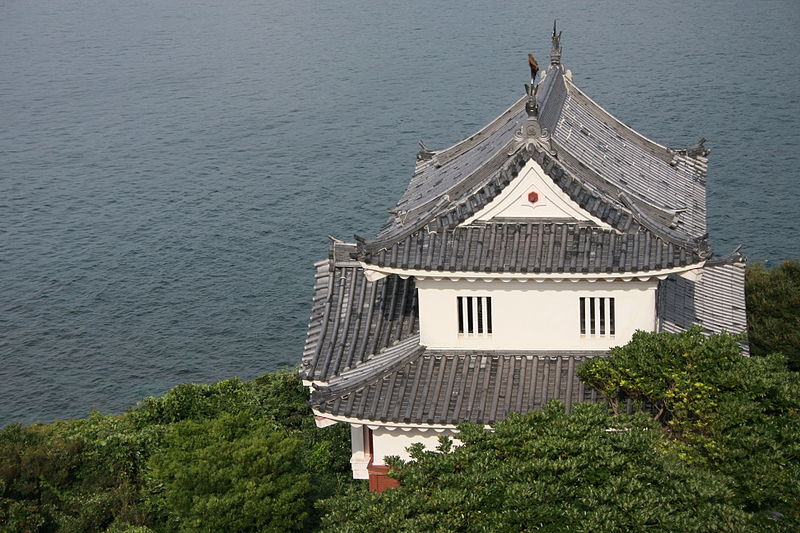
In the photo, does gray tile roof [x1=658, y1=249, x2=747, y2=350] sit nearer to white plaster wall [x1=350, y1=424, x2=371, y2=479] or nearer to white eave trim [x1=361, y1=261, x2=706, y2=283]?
white eave trim [x1=361, y1=261, x2=706, y2=283]

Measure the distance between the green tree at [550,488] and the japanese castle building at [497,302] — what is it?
4512 millimetres

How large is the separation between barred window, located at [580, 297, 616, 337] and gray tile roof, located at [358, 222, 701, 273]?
146 centimetres

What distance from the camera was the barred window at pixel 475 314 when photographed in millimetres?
27141

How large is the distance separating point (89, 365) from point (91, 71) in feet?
213

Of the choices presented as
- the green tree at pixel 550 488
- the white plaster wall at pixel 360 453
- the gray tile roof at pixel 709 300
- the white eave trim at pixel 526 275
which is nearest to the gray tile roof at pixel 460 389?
the white plaster wall at pixel 360 453

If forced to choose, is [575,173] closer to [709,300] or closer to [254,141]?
[709,300]

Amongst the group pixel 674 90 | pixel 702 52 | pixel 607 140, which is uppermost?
pixel 702 52

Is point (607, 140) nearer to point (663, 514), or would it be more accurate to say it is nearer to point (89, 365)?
point (663, 514)

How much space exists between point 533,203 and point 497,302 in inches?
101

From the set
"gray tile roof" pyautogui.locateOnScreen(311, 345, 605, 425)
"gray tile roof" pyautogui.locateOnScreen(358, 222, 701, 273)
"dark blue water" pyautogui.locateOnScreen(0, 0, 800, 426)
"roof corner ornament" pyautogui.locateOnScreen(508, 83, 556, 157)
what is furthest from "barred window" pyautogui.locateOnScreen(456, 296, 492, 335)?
"dark blue water" pyautogui.locateOnScreen(0, 0, 800, 426)

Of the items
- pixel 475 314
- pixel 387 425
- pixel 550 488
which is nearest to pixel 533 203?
pixel 475 314

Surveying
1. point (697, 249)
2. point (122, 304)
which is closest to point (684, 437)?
point (697, 249)

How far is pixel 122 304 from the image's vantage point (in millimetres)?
66438

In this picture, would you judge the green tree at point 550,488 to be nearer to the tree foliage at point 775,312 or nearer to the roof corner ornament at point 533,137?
the roof corner ornament at point 533,137
